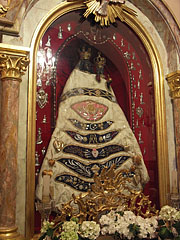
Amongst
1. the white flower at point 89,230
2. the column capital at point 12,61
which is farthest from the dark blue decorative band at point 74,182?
the column capital at point 12,61

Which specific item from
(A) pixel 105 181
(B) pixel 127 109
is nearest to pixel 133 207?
(A) pixel 105 181

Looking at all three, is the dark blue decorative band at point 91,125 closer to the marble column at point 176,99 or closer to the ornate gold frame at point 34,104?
the ornate gold frame at point 34,104

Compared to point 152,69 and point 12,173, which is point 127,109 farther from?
point 12,173

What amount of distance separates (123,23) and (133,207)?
2.17 m

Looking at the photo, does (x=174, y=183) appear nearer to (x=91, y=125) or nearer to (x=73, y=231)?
(x=91, y=125)

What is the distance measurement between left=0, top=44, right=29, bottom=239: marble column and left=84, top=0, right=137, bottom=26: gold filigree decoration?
108cm

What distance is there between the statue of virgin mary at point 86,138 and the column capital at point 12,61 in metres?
0.61

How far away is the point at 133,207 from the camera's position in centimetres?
332

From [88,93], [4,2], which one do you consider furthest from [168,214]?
[4,2]

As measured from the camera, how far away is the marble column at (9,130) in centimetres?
266

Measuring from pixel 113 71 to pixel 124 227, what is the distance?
1.95 meters

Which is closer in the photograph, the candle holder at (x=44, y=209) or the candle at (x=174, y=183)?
the candle holder at (x=44, y=209)

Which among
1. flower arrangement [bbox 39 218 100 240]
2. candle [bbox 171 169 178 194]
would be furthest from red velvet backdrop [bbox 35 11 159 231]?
flower arrangement [bbox 39 218 100 240]

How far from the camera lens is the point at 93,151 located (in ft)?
10.9
